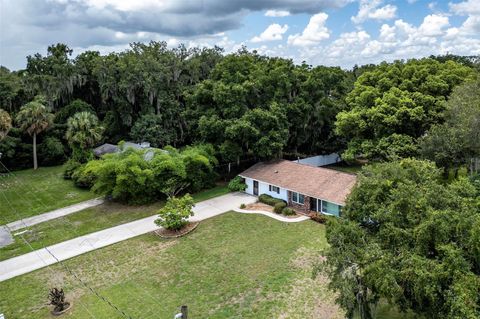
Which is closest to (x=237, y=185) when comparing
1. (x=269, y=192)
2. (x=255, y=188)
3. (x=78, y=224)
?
(x=255, y=188)

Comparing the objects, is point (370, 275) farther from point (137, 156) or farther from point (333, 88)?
point (333, 88)

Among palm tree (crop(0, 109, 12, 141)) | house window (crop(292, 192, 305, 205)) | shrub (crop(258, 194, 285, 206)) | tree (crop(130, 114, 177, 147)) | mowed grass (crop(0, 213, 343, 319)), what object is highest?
palm tree (crop(0, 109, 12, 141))

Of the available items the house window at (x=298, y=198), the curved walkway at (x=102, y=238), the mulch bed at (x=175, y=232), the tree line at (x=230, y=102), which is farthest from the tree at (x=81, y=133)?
the house window at (x=298, y=198)

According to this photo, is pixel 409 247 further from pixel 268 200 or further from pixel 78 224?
pixel 78 224

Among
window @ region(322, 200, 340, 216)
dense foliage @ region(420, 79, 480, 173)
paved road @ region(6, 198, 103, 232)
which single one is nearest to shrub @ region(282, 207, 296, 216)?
window @ region(322, 200, 340, 216)

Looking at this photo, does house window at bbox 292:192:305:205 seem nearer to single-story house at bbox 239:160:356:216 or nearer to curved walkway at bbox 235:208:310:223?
single-story house at bbox 239:160:356:216

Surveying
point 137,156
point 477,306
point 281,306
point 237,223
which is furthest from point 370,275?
point 137,156
